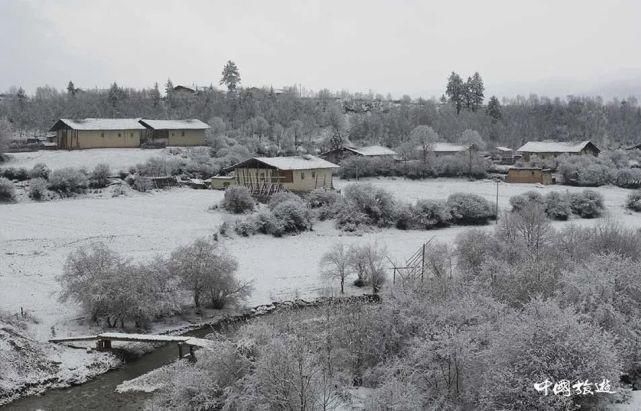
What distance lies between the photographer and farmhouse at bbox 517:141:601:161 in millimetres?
82312

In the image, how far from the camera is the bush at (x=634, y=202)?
55.7 m

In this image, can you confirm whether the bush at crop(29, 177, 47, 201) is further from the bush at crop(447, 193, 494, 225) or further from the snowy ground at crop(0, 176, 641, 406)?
the bush at crop(447, 193, 494, 225)

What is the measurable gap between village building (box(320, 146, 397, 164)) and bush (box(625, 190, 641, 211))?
93.2 ft

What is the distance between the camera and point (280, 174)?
57906 millimetres

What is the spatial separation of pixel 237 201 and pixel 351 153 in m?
31.6

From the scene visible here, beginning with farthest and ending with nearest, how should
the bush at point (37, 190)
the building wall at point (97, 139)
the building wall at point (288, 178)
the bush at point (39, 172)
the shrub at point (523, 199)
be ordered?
the building wall at point (97, 139), the building wall at point (288, 178), the bush at point (39, 172), the shrub at point (523, 199), the bush at point (37, 190)

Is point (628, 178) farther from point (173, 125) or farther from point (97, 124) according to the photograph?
point (97, 124)

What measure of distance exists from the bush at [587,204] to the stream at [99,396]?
4050 cm

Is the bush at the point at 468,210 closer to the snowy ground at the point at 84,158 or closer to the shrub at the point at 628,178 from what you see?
the shrub at the point at 628,178

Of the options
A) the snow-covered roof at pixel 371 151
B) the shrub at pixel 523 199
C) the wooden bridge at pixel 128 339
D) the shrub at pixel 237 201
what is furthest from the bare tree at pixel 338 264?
the snow-covered roof at pixel 371 151

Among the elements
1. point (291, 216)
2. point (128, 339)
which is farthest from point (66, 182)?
point (128, 339)

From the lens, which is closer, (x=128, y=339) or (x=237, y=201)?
(x=128, y=339)

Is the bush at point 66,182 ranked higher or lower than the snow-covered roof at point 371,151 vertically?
lower

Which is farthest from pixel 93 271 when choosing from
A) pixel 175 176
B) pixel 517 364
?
pixel 175 176
